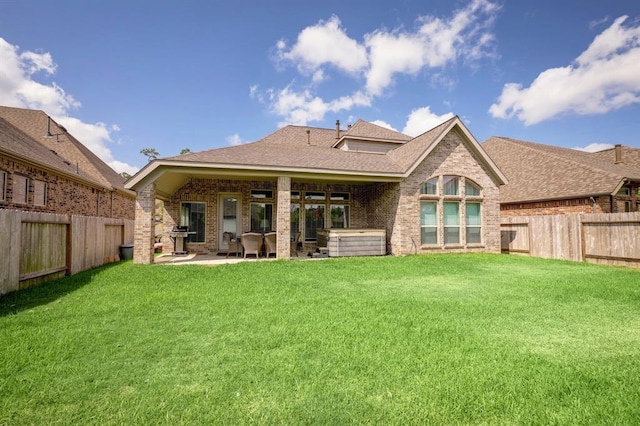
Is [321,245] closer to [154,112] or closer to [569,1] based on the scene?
[154,112]

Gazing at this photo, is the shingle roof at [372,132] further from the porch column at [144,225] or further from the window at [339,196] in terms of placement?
the porch column at [144,225]

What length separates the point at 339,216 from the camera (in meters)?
15.0

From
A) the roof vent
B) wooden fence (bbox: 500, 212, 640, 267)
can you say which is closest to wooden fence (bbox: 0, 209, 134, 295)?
wooden fence (bbox: 500, 212, 640, 267)

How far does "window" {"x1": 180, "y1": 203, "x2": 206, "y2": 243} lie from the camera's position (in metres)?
13.6

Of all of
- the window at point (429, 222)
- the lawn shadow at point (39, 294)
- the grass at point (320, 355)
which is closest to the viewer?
the grass at point (320, 355)

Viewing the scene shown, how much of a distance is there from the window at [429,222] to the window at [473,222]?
62.7 inches

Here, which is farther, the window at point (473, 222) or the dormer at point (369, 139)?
the dormer at point (369, 139)

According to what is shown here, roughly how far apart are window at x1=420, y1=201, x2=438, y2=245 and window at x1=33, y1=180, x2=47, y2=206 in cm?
1596

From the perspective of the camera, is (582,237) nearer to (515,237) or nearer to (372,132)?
(515,237)

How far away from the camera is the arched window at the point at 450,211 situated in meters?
12.9

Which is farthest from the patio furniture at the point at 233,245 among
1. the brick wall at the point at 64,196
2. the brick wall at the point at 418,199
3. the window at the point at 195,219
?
the brick wall at the point at 64,196

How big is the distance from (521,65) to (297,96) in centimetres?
1239

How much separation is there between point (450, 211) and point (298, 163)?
7071mm

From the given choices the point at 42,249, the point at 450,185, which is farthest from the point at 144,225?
the point at 450,185
